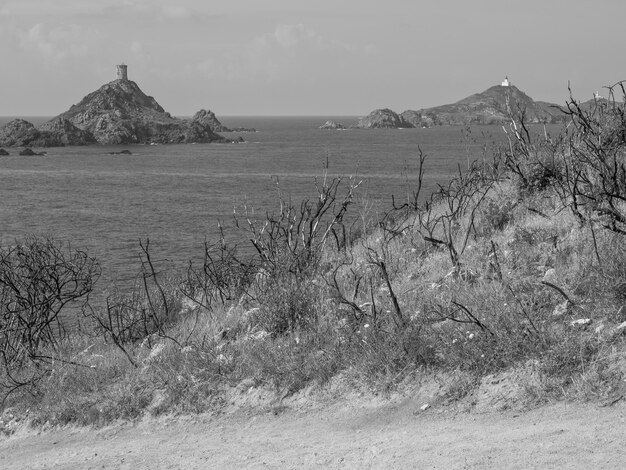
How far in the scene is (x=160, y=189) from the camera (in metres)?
61.4

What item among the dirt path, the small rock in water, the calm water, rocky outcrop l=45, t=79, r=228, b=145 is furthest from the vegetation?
rocky outcrop l=45, t=79, r=228, b=145

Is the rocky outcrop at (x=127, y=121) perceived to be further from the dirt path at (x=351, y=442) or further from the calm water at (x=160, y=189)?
the dirt path at (x=351, y=442)

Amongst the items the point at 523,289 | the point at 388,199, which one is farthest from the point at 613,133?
the point at 388,199

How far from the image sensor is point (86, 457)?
311 inches

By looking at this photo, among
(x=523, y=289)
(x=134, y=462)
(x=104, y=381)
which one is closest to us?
(x=134, y=462)

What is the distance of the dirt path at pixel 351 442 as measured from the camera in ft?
20.2

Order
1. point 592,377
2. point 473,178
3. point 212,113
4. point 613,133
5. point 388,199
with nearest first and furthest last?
point 592,377
point 613,133
point 473,178
point 388,199
point 212,113

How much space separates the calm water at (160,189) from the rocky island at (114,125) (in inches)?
820

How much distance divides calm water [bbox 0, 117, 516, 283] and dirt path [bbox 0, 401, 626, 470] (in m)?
5.85

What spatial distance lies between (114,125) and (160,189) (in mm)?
82456

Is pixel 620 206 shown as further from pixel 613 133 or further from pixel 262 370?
pixel 262 370

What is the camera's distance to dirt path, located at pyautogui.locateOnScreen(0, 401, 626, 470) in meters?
6.14

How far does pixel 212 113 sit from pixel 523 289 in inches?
6681

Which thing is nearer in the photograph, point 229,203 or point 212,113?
point 229,203
